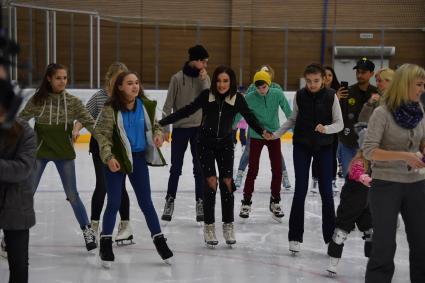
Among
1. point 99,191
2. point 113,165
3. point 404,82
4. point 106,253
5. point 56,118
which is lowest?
point 106,253

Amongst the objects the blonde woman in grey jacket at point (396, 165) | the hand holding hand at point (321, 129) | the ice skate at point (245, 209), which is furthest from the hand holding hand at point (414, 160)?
the ice skate at point (245, 209)

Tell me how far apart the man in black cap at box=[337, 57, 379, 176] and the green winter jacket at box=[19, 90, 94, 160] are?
214 centimetres

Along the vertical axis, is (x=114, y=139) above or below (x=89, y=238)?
above

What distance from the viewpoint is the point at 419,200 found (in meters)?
3.48

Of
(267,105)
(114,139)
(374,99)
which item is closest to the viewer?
(114,139)

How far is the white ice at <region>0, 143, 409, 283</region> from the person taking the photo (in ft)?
15.1

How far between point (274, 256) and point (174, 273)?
0.83 meters

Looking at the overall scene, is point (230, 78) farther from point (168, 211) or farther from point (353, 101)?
point (168, 211)

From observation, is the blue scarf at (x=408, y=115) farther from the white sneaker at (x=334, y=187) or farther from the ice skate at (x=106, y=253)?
the white sneaker at (x=334, y=187)

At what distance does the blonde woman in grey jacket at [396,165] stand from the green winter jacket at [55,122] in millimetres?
2198

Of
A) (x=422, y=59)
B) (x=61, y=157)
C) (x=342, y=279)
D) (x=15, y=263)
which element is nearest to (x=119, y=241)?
(x=61, y=157)

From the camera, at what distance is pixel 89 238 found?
5219mm

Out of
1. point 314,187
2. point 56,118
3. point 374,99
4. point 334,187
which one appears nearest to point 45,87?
point 56,118

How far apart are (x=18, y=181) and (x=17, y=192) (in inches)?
4.1
